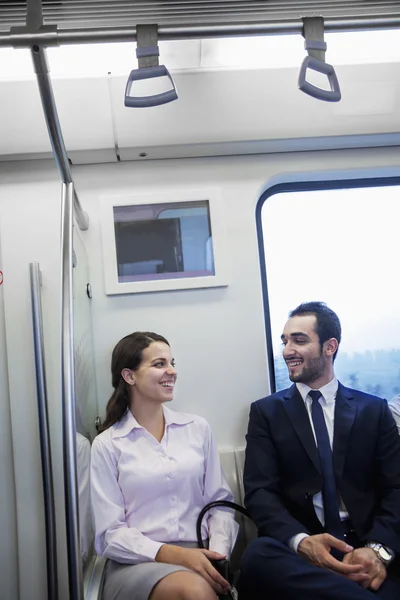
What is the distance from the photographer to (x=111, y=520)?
2709mm

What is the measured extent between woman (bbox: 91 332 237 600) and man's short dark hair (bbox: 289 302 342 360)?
78cm

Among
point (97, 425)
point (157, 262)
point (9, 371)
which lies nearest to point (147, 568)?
point (97, 425)

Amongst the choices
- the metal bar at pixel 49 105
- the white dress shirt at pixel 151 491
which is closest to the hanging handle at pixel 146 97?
the metal bar at pixel 49 105

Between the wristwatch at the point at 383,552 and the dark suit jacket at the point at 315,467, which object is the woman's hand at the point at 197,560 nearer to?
the dark suit jacket at the point at 315,467

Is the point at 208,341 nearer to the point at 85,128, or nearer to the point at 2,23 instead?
the point at 85,128

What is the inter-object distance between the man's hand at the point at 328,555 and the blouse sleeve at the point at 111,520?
2.10 feet

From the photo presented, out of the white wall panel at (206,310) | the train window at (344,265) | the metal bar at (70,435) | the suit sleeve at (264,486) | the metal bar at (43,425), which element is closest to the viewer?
the metal bar at (70,435)

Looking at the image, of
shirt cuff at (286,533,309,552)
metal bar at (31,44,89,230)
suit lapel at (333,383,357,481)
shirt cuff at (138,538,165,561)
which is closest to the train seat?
shirt cuff at (138,538,165,561)

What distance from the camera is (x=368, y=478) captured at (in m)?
2.97

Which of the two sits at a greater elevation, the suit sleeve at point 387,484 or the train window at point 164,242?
the train window at point 164,242

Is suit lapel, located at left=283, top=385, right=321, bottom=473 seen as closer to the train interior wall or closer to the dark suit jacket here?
the dark suit jacket

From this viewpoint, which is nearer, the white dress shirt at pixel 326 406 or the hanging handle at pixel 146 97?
the hanging handle at pixel 146 97

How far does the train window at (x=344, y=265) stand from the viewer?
3.86 m

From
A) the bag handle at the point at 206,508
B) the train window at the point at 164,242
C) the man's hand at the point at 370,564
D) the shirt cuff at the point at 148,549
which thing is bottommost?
the man's hand at the point at 370,564
